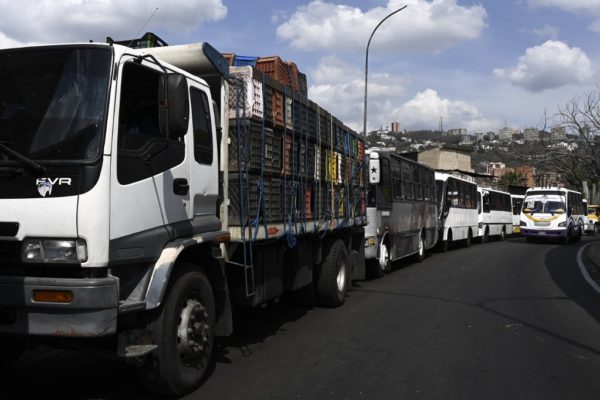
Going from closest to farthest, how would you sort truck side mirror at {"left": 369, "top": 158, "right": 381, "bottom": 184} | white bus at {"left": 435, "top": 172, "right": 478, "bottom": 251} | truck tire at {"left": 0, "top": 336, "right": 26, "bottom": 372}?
truck tire at {"left": 0, "top": 336, "right": 26, "bottom": 372} → truck side mirror at {"left": 369, "top": 158, "right": 381, "bottom": 184} → white bus at {"left": 435, "top": 172, "right": 478, "bottom": 251}

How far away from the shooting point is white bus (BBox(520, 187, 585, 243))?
27203 mm

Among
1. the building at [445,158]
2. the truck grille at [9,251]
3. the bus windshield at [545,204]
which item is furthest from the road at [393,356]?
the building at [445,158]

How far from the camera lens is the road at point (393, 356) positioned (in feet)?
15.8

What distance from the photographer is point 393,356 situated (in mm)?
5938

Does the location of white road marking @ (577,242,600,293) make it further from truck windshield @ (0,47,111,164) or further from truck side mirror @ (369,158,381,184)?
truck windshield @ (0,47,111,164)

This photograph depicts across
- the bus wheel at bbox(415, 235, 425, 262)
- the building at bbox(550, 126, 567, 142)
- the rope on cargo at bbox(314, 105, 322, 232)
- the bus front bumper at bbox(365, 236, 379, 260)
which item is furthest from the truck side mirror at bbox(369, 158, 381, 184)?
the building at bbox(550, 126, 567, 142)

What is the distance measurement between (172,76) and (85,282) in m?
1.59

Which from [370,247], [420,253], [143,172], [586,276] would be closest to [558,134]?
[420,253]

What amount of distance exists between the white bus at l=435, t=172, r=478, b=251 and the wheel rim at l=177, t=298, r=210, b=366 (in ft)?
54.1

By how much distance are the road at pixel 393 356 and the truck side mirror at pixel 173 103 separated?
7.24ft

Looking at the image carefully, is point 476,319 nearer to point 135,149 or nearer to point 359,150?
point 359,150

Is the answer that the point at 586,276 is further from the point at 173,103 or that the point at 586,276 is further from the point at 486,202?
the point at 486,202

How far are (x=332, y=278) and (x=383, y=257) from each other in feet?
16.1

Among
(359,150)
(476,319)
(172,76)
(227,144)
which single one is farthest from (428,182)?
(172,76)
